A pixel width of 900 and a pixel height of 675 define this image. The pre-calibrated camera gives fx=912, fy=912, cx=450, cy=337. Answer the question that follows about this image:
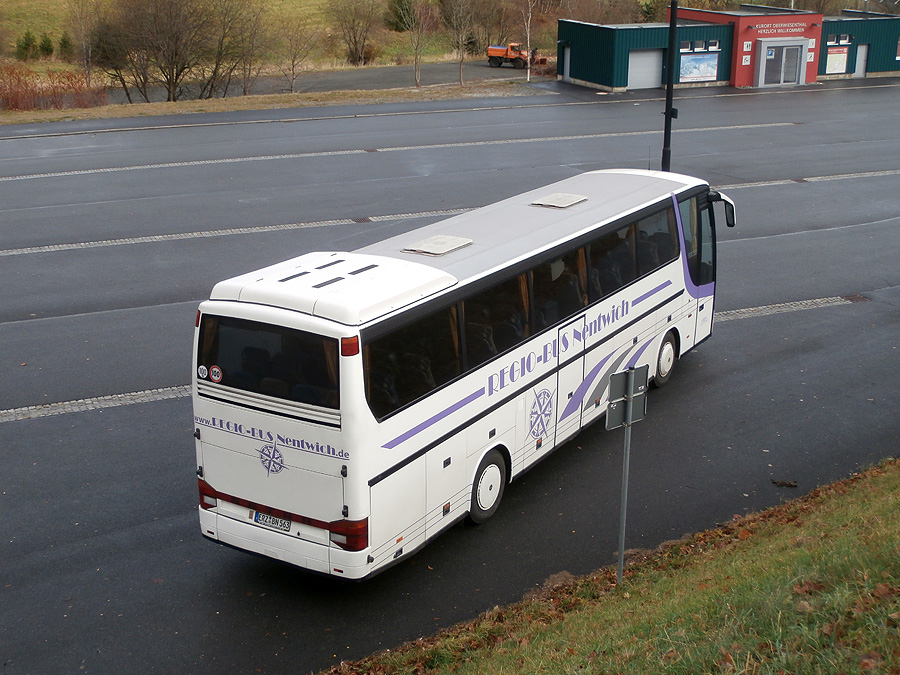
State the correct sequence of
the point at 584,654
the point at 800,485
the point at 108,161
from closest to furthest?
the point at 584,654
the point at 800,485
the point at 108,161

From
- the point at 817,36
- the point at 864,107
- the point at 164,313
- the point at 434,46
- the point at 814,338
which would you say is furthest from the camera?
the point at 434,46

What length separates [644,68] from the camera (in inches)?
1766

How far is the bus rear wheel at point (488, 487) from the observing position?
361 inches

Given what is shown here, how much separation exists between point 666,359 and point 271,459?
6836 millimetres

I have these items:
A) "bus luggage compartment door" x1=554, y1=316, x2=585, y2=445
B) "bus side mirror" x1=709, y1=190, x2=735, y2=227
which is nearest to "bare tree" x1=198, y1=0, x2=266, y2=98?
"bus side mirror" x1=709, y1=190, x2=735, y2=227

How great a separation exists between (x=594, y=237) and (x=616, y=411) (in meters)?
3.30

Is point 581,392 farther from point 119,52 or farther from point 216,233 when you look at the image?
point 119,52

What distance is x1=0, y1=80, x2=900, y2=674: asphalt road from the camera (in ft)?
26.6

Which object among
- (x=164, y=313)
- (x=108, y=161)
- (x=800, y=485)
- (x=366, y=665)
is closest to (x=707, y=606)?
(x=366, y=665)

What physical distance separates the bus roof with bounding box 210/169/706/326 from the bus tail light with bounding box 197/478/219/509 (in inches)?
67.4

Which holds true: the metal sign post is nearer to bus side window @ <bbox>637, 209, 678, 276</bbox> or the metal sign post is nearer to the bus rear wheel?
the bus rear wheel

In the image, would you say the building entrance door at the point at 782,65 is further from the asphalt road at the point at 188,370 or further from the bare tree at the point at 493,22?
the bare tree at the point at 493,22

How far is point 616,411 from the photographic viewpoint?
790 centimetres

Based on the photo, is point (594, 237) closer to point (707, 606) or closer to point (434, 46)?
point (707, 606)
